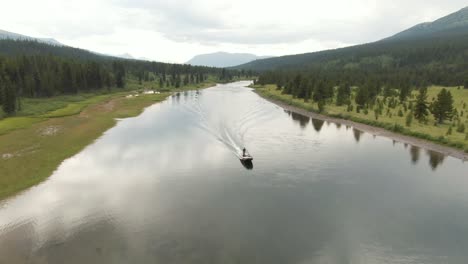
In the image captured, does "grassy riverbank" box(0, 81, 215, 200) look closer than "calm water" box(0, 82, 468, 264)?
No

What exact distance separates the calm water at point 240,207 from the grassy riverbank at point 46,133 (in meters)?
3.47

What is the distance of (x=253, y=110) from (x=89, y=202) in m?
76.4

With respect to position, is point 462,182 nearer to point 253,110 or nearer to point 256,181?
point 256,181

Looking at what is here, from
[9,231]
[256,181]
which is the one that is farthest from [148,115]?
[9,231]

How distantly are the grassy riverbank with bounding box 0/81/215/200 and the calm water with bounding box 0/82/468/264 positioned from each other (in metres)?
3.47

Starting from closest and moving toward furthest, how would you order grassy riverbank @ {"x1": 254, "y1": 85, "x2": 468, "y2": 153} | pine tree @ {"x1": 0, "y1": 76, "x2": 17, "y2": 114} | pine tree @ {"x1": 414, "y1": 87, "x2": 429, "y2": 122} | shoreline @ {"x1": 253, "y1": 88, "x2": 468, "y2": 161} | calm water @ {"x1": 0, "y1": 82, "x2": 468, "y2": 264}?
calm water @ {"x1": 0, "y1": 82, "x2": 468, "y2": 264} → shoreline @ {"x1": 253, "y1": 88, "x2": 468, "y2": 161} → grassy riverbank @ {"x1": 254, "y1": 85, "x2": 468, "y2": 153} → pine tree @ {"x1": 414, "y1": 87, "x2": 429, "y2": 122} → pine tree @ {"x1": 0, "y1": 76, "x2": 17, "y2": 114}

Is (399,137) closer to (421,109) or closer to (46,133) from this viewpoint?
(421,109)

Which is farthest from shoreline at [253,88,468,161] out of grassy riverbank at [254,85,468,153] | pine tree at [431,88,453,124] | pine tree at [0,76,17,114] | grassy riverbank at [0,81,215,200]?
pine tree at [0,76,17,114]

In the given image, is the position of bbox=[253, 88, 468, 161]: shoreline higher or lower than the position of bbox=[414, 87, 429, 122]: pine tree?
lower

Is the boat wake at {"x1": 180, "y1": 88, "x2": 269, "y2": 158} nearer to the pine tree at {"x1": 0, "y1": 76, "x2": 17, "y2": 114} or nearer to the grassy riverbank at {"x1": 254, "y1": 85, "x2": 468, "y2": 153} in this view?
the grassy riverbank at {"x1": 254, "y1": 85, "x2": 468, "y2": 153}

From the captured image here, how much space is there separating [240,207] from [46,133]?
180 ft

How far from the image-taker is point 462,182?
4388 centimetres

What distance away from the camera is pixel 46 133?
68125 mm

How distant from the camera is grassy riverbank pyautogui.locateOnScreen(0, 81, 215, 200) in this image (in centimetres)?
4397
